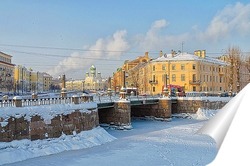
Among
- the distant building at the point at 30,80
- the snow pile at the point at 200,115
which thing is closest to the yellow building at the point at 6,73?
the distant building at the point at 30,80

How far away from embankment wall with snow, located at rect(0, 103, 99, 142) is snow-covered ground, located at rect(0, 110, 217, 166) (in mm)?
486

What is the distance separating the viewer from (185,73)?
217 ft

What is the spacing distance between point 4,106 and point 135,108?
28.1 m

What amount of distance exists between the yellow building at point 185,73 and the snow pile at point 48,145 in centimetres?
4001

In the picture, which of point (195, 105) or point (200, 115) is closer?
point (200, 115)

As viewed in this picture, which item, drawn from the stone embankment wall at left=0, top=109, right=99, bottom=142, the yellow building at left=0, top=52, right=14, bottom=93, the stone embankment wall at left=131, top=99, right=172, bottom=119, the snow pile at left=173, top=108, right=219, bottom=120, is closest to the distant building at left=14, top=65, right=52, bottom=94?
the yellow building at left=0, top=52, right=14, bottom=93

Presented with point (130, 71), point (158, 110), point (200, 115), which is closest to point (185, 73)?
point (200, 115)

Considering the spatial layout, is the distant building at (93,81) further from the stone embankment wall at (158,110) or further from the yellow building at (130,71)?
the stone embankment wall at (158,110)

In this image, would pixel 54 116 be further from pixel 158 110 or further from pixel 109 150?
pixel 158 110

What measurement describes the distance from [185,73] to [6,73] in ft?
192

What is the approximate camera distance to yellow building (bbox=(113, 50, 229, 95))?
216 ft

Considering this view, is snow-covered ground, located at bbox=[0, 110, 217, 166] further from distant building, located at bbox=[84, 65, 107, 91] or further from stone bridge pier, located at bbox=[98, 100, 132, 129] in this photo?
distant building, located at bbox=[84, 65, 107, 91]

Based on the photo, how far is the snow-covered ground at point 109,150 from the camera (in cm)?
1744

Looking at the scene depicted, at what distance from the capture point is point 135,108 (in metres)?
45.6
